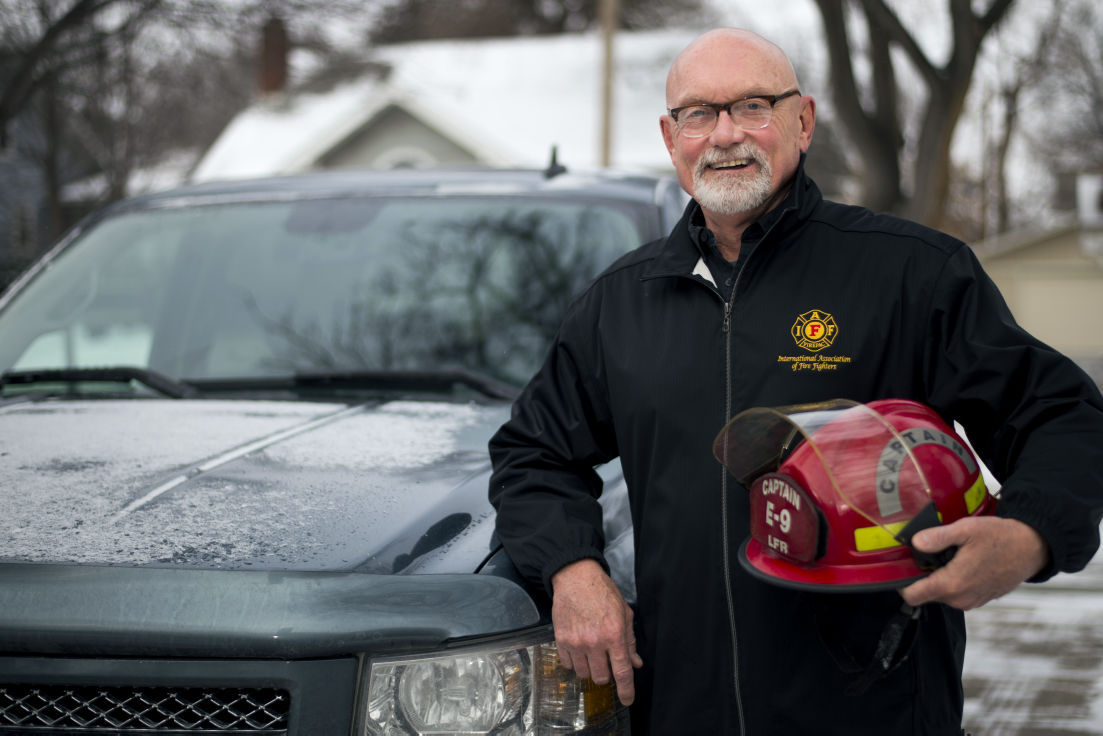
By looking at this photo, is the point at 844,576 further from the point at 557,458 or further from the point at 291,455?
the point at 291,455

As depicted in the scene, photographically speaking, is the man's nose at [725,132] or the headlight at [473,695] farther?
the man's nose at [725,132]

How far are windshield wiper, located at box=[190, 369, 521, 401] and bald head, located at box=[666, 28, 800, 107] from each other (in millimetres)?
870

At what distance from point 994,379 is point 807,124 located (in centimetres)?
72

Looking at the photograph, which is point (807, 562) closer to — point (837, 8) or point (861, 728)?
point (861, 728)

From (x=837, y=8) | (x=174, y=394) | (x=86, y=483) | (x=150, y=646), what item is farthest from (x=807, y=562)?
(x=837, y=8)

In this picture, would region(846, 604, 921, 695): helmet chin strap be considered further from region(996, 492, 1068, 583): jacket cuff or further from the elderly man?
region(996, 492, 1068, 583): jacket cuff

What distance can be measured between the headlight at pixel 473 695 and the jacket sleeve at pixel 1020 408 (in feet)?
2.32

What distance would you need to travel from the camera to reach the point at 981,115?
3706 centimetres

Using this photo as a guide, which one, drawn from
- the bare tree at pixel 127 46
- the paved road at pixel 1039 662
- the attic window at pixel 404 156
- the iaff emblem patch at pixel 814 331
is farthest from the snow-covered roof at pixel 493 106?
the iaff emblem patch at pixel 814 331

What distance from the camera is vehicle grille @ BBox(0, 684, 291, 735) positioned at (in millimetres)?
1801

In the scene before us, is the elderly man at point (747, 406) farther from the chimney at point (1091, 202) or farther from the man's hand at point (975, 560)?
the chimney at point (1091, 202)

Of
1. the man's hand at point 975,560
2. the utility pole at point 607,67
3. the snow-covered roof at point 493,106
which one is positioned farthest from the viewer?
the snow-covered roof at point 493,106

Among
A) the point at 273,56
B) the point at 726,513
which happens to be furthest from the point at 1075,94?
the point at 726,513

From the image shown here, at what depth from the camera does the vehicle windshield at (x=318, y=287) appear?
3109 millimetres
